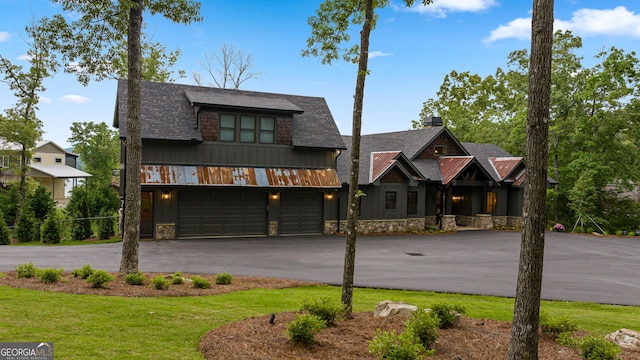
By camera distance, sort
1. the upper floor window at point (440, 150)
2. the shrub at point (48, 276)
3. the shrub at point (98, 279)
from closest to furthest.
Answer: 1. the shrub at point (98, 279)
2. the shrub at point (48, 276)
3. the upper floor window at point (440, 150)

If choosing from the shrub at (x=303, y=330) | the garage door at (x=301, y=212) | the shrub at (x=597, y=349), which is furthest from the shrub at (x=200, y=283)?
the garage door at (x=301, y=212)

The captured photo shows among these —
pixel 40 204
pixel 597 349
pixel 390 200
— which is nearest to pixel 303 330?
pixel 597 349

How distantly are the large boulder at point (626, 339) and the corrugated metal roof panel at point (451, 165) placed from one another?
20.7 m

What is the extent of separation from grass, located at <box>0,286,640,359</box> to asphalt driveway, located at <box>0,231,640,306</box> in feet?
5.84

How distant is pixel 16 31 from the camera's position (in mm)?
24172

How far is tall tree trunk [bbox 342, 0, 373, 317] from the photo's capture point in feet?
24.3

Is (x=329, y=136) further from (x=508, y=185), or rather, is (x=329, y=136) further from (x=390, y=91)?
(x=508, y=185)

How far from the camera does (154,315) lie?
283 inches

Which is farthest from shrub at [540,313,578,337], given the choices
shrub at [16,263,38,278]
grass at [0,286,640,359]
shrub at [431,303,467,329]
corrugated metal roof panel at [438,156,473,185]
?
corrugated metal roof panel at [438,156,473,185]

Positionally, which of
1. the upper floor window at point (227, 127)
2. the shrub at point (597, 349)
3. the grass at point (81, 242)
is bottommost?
the grass at point (81, 242)

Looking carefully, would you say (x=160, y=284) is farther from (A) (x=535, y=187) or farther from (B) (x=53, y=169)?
(B) (x=53, y=169)

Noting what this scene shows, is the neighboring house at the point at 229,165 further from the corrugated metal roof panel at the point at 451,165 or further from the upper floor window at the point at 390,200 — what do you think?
the corrugated metal roof panel at the point at 451,165

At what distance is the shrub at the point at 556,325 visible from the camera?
634 centimetres

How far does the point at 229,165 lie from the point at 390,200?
9.36m
